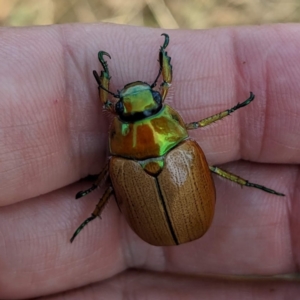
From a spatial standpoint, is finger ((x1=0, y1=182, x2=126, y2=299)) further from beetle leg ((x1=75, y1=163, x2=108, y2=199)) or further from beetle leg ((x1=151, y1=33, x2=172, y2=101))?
beetle leg ((x1=151, y1=33, x2=172, y2=101))

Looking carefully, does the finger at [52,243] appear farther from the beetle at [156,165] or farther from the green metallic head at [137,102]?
the green metallic head at [137,102]

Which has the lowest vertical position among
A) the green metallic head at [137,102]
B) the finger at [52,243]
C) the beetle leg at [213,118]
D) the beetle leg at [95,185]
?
the finger at [52,243]

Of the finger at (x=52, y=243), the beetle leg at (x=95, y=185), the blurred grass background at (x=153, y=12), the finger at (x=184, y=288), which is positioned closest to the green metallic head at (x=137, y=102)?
the beetle leg at (x=95, y=185)

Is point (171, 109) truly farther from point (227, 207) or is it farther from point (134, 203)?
point (227, 207)

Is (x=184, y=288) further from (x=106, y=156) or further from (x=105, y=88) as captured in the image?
(x=105, y=88)

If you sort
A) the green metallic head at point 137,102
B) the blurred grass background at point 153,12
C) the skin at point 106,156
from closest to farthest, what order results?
the green metallic head at point 137,102 < the skin at point 106,156 < the blurred grass background at point 153,12

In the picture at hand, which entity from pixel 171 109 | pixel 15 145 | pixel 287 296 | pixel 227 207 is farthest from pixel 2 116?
pixel 287 296
